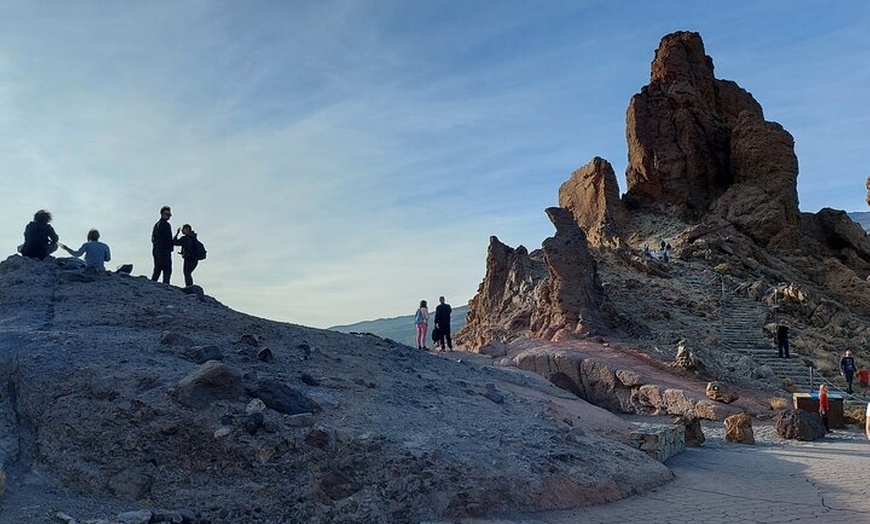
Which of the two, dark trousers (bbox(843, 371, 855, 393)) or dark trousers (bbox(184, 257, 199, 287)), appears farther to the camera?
dark trousers (bbox(843, 371, 855, 393))

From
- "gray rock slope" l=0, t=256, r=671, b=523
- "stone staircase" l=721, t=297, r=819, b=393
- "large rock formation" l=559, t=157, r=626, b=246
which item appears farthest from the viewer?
"large rock formation" l=559, t=157, r=626, b=246

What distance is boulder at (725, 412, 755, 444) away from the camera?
1362cm

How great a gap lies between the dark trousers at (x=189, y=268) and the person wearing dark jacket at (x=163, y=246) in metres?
0.28

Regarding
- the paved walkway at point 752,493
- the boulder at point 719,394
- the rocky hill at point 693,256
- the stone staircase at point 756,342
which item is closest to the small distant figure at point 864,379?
the rocky hill at point 693,256

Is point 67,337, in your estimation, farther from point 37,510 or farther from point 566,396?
point 566,396

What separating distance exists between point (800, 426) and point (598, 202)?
3199 cm

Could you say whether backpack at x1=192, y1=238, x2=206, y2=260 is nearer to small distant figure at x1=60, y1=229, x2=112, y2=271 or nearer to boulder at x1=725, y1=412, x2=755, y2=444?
small distant figure at x1=60, y1=229, x2=112, y2=271

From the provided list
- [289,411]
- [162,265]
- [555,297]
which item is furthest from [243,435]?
[555,297]

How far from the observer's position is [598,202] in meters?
44.8

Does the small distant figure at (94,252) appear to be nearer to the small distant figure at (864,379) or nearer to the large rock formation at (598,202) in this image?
the small distant figure at (864,379)

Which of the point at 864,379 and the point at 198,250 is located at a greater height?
the point at 198,250

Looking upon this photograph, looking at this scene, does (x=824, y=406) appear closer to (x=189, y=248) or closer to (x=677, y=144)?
(x=189, y=248)

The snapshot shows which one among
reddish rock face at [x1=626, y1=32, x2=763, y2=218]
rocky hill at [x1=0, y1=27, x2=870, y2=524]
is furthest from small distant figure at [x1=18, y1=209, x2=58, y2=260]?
reddish rock face at [x1=626, y1=32, x2=763, y2=218]

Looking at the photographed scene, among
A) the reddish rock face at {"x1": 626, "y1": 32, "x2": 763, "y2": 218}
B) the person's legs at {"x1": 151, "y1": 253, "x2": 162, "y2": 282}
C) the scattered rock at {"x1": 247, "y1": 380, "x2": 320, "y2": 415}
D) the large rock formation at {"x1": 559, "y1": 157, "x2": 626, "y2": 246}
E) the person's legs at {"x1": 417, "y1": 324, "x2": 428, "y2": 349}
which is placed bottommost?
the scattered rock at {"x1": 247, "y1": 380, "x2": 320, "y2": 415}
